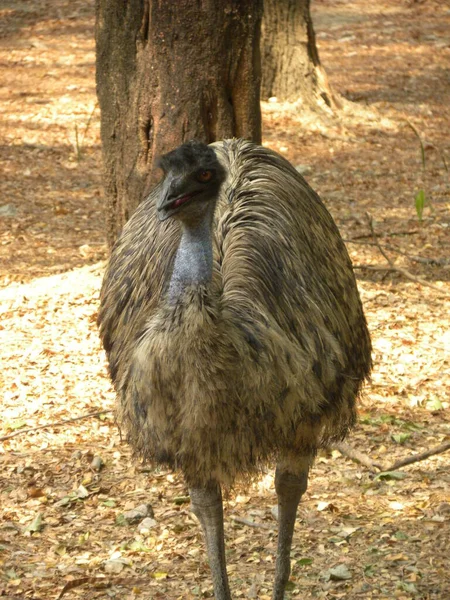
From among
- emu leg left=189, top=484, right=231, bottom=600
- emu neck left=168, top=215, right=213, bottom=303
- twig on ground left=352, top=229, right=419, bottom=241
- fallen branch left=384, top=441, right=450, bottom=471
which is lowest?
twig on ground left=352, top=229, right=419, bottom=241

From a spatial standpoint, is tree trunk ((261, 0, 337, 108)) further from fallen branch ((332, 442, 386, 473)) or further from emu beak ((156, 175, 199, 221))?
emu beak ((156, 175, 199, 221))

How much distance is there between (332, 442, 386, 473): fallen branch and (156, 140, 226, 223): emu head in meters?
2.07

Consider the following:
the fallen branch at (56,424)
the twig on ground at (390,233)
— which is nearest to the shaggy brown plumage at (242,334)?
the fallen branch at (56,424)

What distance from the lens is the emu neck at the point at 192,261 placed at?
302 cm

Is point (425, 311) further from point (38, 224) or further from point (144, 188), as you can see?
point (38, 224)

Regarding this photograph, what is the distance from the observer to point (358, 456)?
4.88 m

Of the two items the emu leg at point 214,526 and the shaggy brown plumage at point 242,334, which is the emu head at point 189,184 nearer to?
the shaggy brown plumage at point 242,334

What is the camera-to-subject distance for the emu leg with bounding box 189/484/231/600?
3646 millimetres

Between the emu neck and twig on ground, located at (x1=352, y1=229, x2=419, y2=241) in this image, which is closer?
the emu neck

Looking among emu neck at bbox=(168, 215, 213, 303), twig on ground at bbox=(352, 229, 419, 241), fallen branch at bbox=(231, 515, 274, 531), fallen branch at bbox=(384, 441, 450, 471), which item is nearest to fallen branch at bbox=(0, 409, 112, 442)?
fallen branch at bbox=(231, 515, 274, 531)

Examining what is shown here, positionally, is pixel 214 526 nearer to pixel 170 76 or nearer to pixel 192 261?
pixel 192 261

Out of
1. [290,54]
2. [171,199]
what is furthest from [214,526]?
[290,54]

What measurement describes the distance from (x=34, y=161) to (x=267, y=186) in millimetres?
5582

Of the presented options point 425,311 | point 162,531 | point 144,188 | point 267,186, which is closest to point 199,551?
point 162,531
